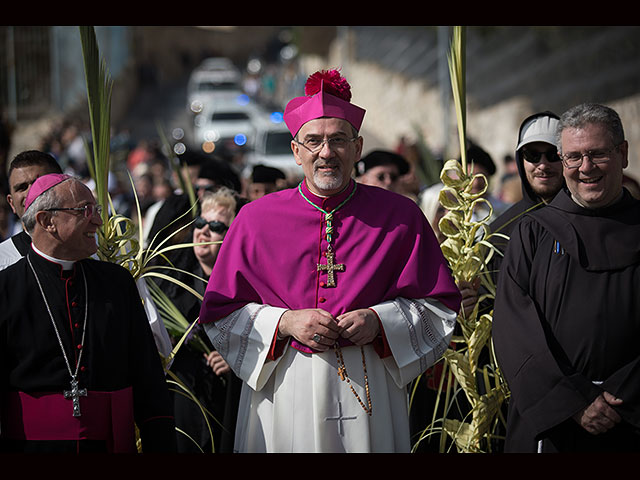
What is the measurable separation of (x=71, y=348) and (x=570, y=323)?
1.99m

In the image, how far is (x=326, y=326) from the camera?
143 inches

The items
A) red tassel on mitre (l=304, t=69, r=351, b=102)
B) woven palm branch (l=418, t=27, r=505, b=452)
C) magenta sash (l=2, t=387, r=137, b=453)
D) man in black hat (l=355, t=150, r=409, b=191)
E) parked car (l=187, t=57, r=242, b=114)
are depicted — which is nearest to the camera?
magenta sash (l=2, t=387, r=137, b=453)

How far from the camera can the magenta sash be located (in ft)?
10.9

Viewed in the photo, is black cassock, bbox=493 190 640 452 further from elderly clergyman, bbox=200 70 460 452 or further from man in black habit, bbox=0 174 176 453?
man in black habit, bbox=0 174 176 453

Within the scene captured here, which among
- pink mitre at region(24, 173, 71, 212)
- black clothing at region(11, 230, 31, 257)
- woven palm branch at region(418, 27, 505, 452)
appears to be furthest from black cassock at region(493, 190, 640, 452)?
black clothing at region(11, 230, 31, 257)

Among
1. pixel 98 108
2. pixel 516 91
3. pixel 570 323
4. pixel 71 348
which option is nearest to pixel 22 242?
pixel 98 108

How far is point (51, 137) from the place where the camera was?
1447cm

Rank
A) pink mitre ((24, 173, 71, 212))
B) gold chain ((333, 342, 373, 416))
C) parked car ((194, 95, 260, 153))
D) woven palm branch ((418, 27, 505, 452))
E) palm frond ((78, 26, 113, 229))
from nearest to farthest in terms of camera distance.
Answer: pink mitre ((24, 173, 71, 212)) → gold chain ((333, 342, 373, 416)) → palm frond ((78, 26, 113, 229)) → woven palm branch ((418, 27, 505, 452)) → parked car ((194, 95, 260, 153))

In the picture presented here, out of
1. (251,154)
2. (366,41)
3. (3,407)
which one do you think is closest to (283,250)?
(3,407)

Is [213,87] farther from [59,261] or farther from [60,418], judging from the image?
[60,418]

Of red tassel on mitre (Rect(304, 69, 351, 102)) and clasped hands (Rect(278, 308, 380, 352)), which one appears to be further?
red tassel on mitre (Rect(304, 69, 351, 102))

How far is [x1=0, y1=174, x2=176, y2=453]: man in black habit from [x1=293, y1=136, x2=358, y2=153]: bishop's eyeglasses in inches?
37.5

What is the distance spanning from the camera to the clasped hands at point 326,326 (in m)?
3.63

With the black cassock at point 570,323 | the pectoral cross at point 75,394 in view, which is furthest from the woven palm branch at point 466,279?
the pectoral cross at point 75,394
